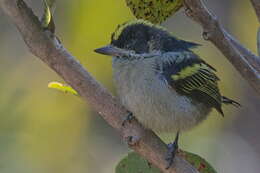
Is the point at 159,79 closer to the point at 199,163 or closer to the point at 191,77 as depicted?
the point at 191,77

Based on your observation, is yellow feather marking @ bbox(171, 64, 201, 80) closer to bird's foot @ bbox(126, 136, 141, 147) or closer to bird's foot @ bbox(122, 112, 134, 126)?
bird's foot @ bbox(122, 112, 134, 126)

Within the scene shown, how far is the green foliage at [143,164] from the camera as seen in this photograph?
237 centimetres

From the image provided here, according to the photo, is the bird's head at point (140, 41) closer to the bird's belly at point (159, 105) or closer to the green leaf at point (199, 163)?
the bird's belly at point (159, 105)

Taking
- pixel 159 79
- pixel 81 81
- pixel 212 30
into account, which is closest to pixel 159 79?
pixel 159 79

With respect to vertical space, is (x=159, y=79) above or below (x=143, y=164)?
above

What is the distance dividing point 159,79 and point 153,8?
2.09 ft

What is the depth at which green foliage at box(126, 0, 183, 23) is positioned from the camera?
222 centimetres

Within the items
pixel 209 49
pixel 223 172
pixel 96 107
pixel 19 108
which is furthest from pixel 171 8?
pixel 223 172

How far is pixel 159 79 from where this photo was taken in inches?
113

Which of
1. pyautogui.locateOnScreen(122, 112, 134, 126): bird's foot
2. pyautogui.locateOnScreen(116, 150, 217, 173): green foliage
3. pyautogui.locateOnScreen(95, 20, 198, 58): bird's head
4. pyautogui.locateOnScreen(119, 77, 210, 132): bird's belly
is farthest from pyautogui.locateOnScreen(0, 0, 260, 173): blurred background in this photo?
pyautogui.locateOnScreen(116, 150, 217, 173): green foliage

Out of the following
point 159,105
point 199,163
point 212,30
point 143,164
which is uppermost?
point 212,30

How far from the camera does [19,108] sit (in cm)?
354

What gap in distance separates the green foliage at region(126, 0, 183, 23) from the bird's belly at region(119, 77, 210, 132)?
0.57 meters

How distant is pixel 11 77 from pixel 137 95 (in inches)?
49.5
